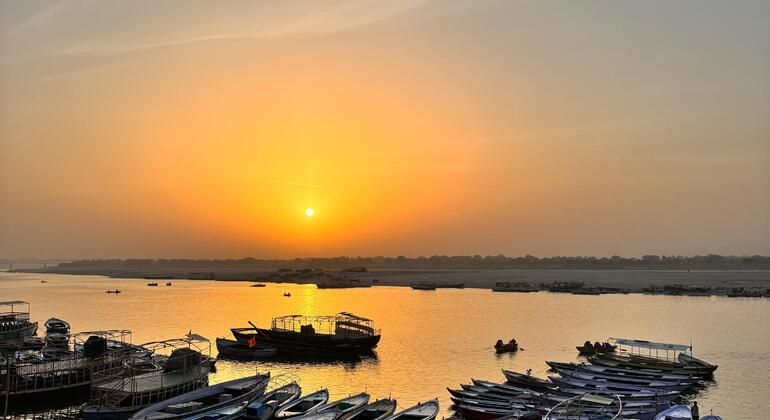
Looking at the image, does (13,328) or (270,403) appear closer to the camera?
(270,403)

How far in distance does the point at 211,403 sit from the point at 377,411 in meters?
8.41

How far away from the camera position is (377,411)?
2998cm

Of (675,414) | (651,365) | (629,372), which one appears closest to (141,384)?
(675,414)

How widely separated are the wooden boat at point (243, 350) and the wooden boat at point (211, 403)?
17933 mm

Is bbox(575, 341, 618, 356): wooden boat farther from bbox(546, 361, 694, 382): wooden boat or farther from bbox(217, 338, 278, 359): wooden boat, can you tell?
bbox(217, 338, 278, 359): wooden boat

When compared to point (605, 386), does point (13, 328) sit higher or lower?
higher

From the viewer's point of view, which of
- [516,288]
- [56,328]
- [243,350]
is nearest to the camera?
[243,350]

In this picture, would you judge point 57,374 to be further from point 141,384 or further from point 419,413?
point 419,413

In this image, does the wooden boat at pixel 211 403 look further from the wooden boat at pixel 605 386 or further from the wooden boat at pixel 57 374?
the wooden boat at pixel 605 386

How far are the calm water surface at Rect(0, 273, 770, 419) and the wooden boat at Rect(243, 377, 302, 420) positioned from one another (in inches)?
204

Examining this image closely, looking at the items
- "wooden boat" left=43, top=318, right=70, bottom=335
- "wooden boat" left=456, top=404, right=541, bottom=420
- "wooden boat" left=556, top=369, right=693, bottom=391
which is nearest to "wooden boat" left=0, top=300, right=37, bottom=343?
"wooden boat" left=43, top=318, right=70, bottom=335

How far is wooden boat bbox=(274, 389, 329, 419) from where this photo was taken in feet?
98.2

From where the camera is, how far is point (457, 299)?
395 ft

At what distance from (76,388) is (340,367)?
19631 mm
